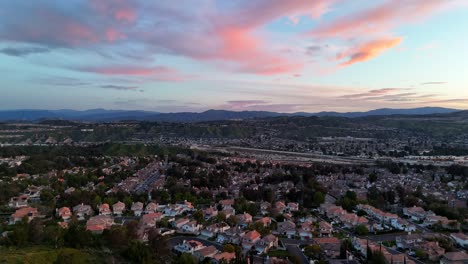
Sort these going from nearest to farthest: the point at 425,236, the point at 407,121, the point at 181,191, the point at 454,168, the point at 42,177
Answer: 1. the point at 425,236
2. the point at 181,191
3. the point at 42,177
4. the point at 454,168
5. the point at 407,121

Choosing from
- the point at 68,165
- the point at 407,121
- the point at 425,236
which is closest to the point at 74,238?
the point at 425,236

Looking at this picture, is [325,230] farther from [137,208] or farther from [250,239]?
[137,208]

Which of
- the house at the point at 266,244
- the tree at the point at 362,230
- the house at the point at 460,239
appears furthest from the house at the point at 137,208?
the house at the point at 460,239

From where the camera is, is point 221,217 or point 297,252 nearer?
point 297,252

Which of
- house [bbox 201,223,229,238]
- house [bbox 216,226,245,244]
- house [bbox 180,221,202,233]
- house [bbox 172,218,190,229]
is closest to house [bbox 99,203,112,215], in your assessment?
house [bbox 172,218,190,229]

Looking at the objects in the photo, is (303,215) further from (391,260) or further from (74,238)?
(74,238)

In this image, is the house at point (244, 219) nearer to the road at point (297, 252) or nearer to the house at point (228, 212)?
the house at point (228, 212)

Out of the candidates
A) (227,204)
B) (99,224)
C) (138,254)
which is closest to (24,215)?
(99,224)
